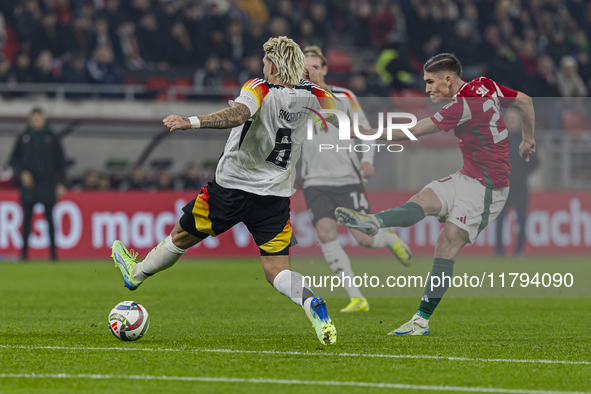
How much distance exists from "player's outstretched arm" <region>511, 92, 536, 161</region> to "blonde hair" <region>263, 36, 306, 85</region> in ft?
5.52

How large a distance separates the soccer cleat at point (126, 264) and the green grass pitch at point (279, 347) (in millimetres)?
380

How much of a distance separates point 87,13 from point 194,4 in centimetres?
220

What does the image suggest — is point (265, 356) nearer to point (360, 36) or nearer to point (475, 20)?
point (360, 36)

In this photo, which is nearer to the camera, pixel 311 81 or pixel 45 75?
pixel 311 81

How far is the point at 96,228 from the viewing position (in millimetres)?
13680

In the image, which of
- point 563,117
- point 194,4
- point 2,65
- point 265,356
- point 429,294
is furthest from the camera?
point 194,4

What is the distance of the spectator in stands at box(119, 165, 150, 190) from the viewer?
14531mm

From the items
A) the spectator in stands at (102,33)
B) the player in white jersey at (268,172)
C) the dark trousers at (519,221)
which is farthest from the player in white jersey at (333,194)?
the spectator in stands at (102,33)

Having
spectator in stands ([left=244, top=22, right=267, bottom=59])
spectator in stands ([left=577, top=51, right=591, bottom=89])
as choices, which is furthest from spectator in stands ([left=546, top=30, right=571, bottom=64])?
spectator in stands ([left=244, top=22, right=267, bottom=59])

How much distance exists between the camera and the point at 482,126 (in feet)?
19.8

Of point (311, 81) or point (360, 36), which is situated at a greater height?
point (360, 36)

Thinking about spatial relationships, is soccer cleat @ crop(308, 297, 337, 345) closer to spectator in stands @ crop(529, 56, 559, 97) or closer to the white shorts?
the white shorts

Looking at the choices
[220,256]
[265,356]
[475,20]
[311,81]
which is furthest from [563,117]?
[265,356]

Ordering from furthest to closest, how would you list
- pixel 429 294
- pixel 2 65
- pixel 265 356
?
1. pixel 2 65
2. pixel 429 294
3. pixel 265 356
